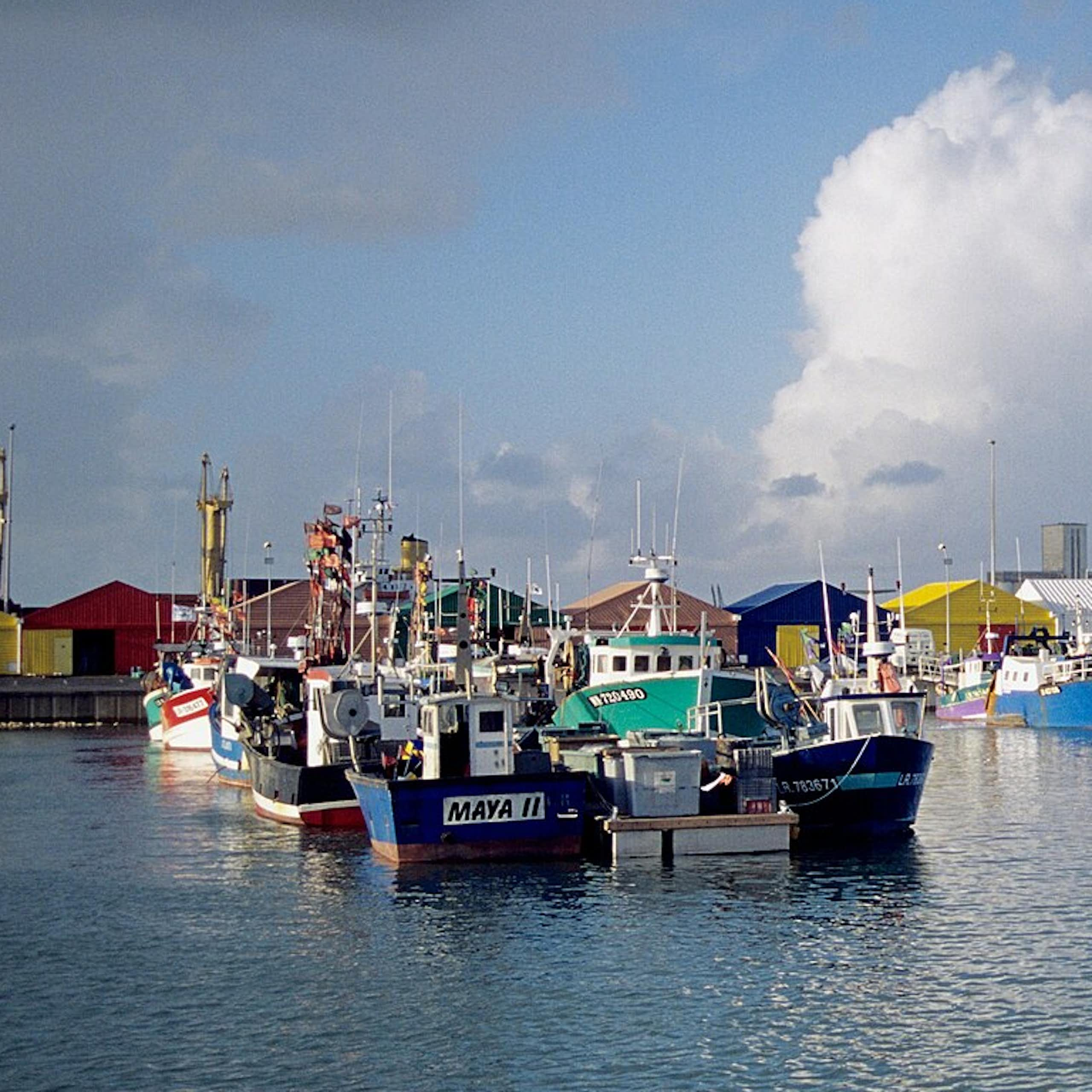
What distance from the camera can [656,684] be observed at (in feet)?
169

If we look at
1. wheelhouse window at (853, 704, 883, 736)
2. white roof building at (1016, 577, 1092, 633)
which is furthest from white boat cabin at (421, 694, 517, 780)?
white roof building at (1016, 577, 1092, 633)

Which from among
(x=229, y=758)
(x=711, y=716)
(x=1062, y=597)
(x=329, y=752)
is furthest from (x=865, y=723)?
(x=1062, y=597)

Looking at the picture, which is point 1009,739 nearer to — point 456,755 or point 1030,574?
point 456,755

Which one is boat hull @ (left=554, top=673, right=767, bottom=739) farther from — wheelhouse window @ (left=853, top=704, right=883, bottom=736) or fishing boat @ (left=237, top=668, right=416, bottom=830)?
wheelhouse window @ (left=853, top=704, right=883, bottom=736)

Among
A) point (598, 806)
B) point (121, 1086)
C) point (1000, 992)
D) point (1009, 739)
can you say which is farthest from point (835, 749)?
point (1009, 739)

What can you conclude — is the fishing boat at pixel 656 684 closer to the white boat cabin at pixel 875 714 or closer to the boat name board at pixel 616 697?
the boat name board at pixel 616 697

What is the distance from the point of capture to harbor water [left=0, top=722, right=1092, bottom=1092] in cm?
2188

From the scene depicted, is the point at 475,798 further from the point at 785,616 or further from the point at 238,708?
the point at 785,616

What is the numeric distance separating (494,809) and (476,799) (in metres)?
0.41

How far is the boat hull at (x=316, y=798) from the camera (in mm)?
43219

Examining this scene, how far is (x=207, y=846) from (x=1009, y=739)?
48409 millimetres

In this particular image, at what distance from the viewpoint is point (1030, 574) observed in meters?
186

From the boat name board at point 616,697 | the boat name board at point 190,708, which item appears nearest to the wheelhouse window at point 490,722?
the boat name board at point 616,697

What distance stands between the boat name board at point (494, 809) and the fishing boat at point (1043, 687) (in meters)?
56.9
